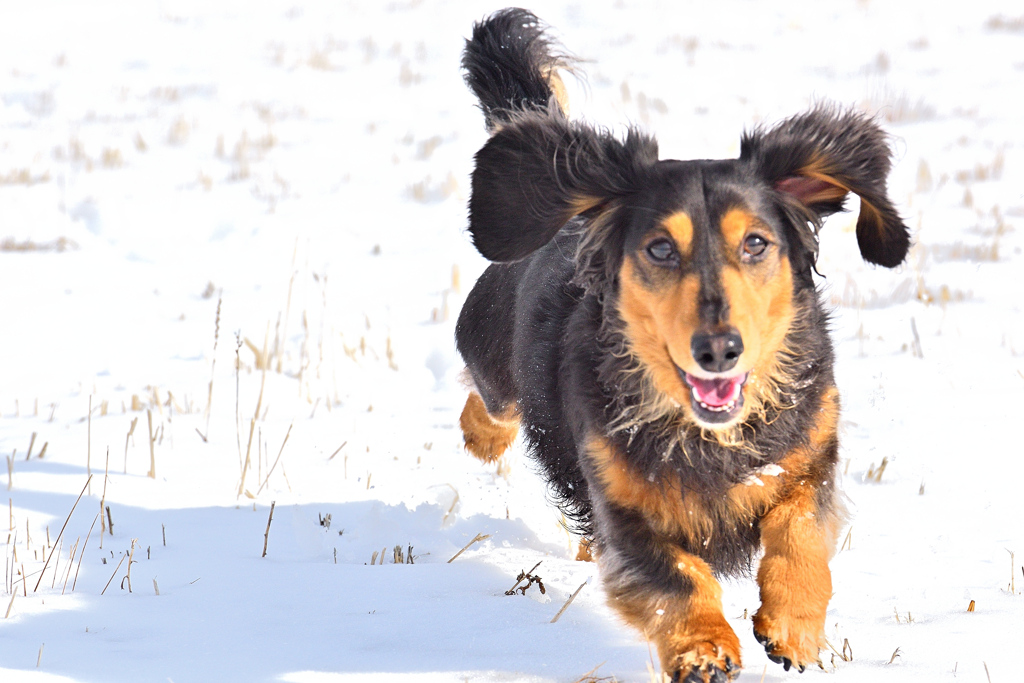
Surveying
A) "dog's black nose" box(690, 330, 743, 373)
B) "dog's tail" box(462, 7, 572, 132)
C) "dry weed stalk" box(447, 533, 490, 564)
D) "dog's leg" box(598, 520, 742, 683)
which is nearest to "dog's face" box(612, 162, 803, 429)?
"dog's black nose" box(690, 330, 743, 373)

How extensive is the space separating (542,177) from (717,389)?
2.60 feet

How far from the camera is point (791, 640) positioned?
240 cm

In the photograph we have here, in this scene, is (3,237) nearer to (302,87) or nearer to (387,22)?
(302,87)

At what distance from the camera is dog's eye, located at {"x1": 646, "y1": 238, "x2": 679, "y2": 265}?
2533 mm

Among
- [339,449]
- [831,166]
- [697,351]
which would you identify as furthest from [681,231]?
[339,449]

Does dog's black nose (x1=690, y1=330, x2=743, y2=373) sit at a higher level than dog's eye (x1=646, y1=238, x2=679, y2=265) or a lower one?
lower

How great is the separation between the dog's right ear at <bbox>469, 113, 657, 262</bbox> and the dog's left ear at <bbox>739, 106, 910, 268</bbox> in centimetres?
30

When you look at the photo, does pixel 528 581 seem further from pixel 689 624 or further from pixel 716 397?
pixel 716 397

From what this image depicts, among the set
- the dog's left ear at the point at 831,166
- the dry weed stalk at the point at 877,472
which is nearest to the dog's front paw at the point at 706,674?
the dog's left ear at the point at 831,166

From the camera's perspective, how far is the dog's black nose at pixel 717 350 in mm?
2312

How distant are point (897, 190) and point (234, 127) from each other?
7343 millimetres

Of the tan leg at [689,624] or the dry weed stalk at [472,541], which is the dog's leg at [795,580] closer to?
the tan leg at [689,624]

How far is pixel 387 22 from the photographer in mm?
18766

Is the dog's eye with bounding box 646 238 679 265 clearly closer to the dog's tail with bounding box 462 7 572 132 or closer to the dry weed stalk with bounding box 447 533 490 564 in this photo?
the dry weed stalk with bounding box 447 533 490 564
